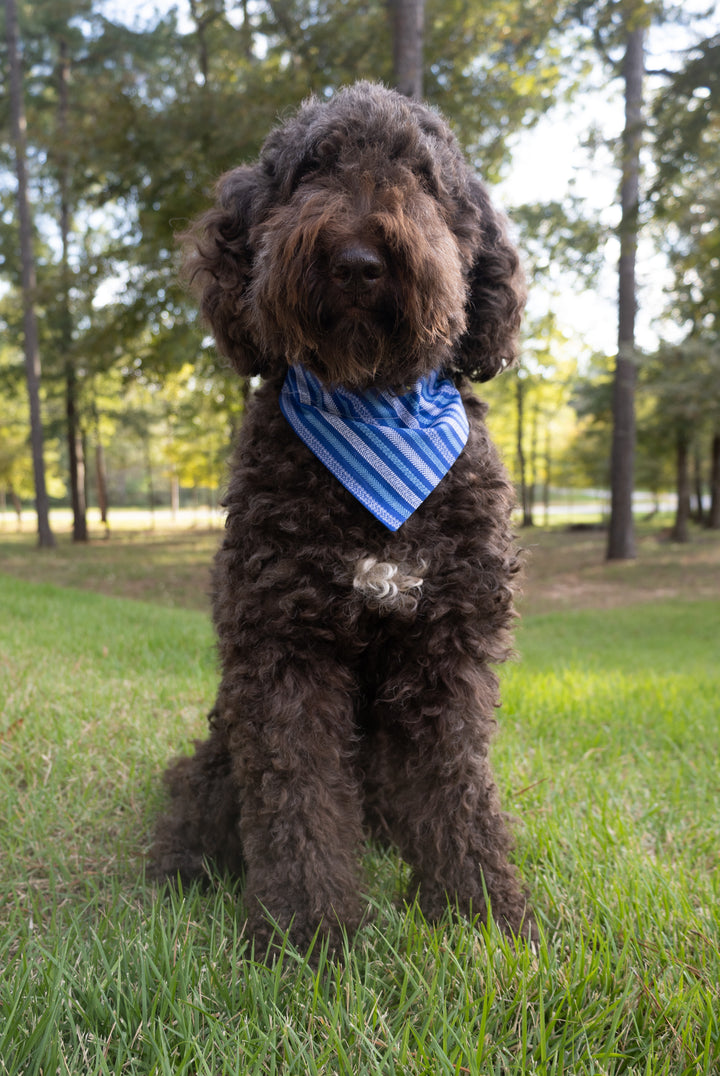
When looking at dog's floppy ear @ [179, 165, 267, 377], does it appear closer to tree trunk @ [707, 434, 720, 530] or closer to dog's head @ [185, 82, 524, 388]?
dog's head @ [185, 82, 524, 388]

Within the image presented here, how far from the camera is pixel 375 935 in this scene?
6.87 feet

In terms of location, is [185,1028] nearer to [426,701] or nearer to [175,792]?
[426,701]

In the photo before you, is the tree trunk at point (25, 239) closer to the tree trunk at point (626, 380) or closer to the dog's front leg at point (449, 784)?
the tree trunk at point (626, 380)

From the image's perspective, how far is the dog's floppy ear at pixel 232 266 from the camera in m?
2.35

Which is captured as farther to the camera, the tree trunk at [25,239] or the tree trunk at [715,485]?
the tree trunk at [715,485]

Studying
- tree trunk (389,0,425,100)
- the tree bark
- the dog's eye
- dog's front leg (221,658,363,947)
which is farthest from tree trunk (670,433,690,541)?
dog's front leg (221,658,363,947)

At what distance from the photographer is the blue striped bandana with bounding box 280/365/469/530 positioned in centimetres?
207

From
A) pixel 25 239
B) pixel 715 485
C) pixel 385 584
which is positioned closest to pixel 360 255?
pixel 385 584

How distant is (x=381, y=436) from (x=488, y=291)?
70 centimetres

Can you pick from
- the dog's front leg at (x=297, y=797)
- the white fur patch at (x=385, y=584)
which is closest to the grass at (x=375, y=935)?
the dog's front leg at (x=297, y=797)

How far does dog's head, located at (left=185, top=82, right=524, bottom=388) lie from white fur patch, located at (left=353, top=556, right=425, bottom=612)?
0.56 metres

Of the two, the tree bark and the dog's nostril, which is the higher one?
the tree bark

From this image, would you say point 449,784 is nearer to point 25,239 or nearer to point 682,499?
point 25,239

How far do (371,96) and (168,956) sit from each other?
2.49 metres
